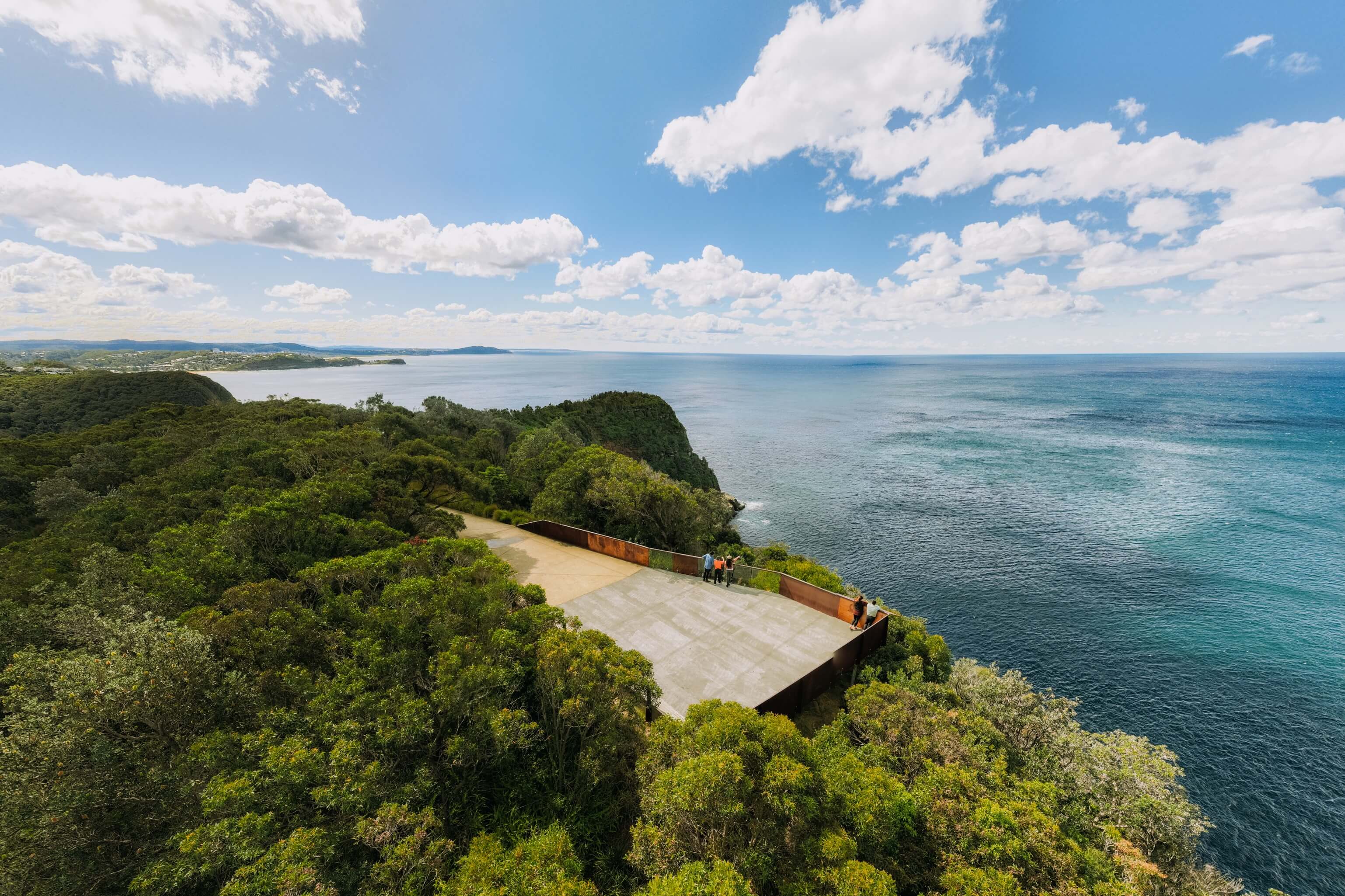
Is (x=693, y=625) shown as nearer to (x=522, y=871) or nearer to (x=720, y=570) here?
(x=720, y=570)

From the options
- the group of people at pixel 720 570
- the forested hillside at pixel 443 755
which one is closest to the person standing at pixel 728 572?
the group of people at pixel 720 570

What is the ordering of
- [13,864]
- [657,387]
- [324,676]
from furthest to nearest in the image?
[657,387] → [324,676] → [13,864]

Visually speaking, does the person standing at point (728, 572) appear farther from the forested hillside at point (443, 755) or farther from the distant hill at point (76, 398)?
the distant hill at point (76, 398)

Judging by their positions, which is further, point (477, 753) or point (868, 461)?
point (868, 461)

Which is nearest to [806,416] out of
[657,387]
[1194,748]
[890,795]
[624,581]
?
[657,387]

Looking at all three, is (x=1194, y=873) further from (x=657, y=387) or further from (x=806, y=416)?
(x=657, y=387)

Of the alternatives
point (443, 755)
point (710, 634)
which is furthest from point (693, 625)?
point (443, 755)
